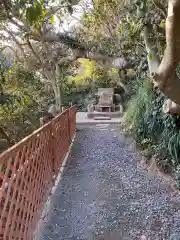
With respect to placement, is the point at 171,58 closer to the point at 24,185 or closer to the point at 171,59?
the point at 171,59

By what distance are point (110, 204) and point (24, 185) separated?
1557 mm

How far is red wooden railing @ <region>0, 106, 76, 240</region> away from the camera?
1.94 meters

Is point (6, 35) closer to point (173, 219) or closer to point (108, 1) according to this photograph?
point (108, 1)

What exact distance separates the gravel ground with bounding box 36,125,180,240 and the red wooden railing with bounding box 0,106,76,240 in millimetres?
326

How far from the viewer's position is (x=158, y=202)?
365 cm

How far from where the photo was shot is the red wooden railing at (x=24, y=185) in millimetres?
1942

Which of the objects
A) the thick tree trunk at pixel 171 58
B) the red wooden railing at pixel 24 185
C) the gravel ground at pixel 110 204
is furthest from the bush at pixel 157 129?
the thick tree trunk at pixel 171 58

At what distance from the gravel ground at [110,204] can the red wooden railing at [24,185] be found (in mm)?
326

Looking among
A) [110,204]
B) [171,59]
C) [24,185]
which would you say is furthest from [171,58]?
[110,204]

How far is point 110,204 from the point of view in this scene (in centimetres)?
366

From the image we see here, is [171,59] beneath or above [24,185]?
above

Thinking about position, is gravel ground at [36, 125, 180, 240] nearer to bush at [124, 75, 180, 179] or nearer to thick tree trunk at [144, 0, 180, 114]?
bush at [124, 75, 180, 179]

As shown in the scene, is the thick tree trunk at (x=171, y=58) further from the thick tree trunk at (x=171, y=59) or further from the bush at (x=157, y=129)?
the bush at (x=157, y=129)

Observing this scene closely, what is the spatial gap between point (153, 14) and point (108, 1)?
10.3 feet
